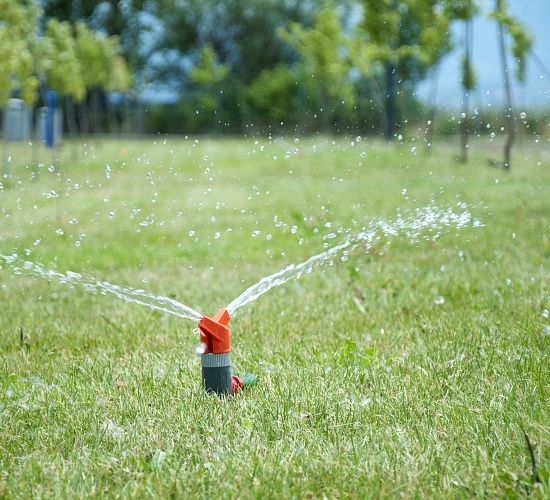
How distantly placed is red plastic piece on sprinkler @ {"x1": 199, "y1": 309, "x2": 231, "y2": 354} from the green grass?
0.80 feet

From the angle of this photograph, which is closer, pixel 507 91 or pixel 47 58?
pixel 507 91

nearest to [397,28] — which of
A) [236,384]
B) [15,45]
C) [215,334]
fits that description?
[15,45]

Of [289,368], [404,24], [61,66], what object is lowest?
[289,368]

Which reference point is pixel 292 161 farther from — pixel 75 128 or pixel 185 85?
pixel 185 85

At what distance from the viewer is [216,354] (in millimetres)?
2625

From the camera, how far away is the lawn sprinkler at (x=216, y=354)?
2570 mm

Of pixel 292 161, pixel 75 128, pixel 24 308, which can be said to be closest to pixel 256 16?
pixel 75 128

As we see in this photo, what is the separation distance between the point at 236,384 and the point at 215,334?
0.43 m

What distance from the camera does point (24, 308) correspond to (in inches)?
178

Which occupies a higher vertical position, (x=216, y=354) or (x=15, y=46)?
(x=15, y=46)

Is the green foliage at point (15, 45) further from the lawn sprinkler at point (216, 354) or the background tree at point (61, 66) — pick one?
the lawn sprinkler at point (216, 354)

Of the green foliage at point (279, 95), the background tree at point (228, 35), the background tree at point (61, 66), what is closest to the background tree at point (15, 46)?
the background tree at point (61, 66)

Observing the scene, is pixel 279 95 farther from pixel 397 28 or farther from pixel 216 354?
pixel 216 354

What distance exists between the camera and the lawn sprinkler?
8.43ft
